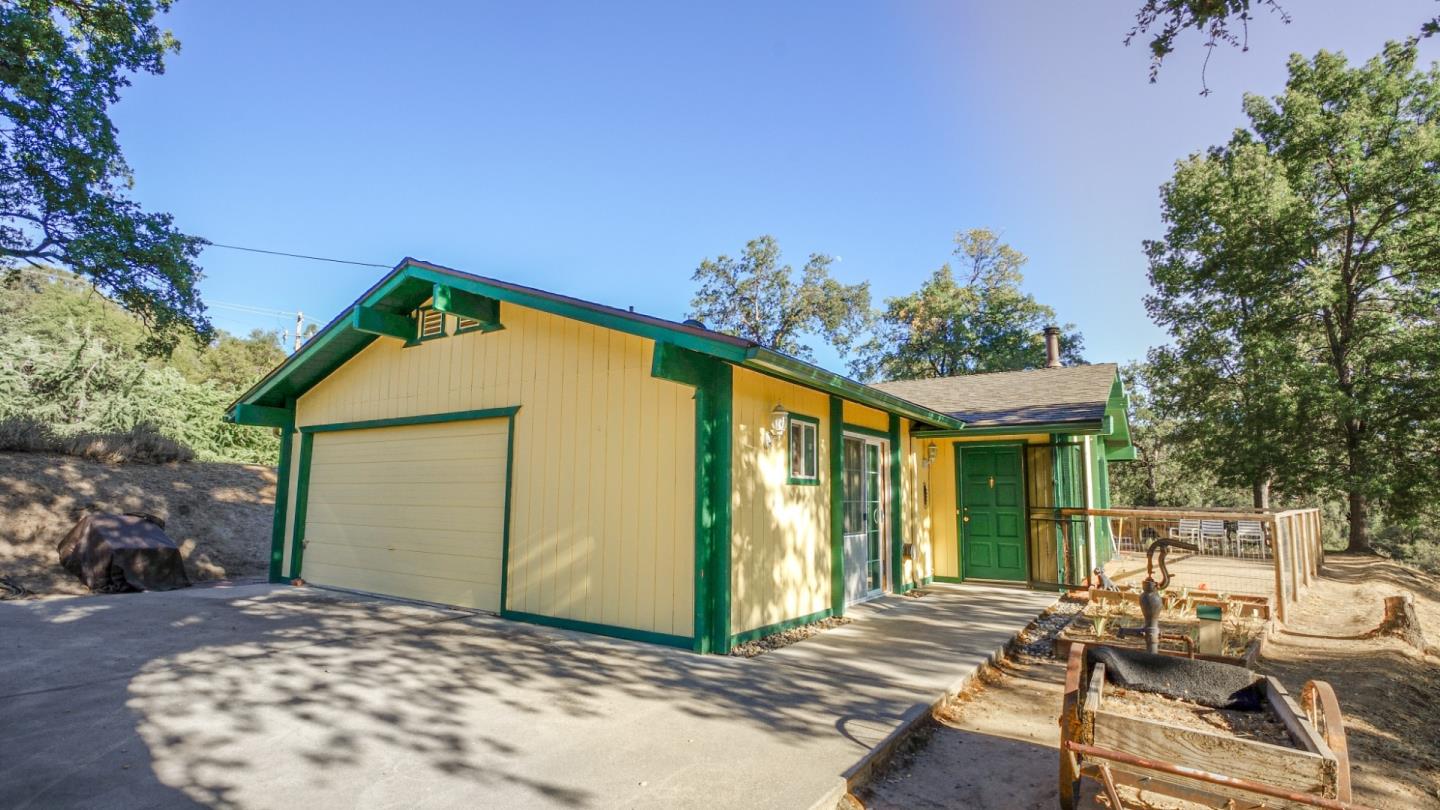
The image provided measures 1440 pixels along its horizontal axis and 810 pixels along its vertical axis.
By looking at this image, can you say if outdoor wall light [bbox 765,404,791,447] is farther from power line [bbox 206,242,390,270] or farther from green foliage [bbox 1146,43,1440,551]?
green foliage [bbox 1146,43,1440,551]

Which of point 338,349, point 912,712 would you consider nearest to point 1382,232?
point 912,712

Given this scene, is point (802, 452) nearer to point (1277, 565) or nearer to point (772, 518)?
point (772, 518)

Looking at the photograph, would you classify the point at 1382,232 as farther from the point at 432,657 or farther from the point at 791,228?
the point at 432,657

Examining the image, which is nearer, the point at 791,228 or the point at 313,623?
the point at 313,623

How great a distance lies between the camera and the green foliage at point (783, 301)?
28.2m

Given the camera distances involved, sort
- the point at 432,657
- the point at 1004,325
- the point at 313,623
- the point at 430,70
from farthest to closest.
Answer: the point at 1004,325, the point at 430,70, the point at 313,623, the point at 432,657

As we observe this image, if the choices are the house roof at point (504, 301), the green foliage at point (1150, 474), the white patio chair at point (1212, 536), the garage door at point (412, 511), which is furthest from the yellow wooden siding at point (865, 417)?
the green foliage at point (1150, 474)

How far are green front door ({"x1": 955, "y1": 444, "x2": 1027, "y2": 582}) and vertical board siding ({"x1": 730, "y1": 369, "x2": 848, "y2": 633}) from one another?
376 centimetres

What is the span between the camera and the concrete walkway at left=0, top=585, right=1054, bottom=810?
114 inches

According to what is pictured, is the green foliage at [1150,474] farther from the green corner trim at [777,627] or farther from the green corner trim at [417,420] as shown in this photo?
the green corner trim at [417,420]

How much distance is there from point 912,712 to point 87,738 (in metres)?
4.47

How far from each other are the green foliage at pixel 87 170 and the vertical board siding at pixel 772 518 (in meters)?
12.5

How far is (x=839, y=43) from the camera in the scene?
934 cm

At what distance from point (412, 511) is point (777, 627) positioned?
4620 millimetres
